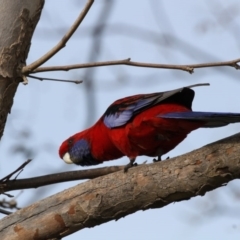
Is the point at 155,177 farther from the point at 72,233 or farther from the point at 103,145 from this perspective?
the point at 103,145

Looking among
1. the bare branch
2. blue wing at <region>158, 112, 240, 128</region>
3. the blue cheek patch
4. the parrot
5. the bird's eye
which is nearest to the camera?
blue wing at <region>158, 112, 240, 128</region>

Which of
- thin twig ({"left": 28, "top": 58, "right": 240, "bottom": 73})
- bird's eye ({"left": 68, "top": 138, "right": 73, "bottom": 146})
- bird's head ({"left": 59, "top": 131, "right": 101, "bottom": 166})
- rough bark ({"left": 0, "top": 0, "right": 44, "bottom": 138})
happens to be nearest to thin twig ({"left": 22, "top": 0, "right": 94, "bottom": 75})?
thin twig ({"left": 28, "top": 58, "right": 240, "bottom": 73})

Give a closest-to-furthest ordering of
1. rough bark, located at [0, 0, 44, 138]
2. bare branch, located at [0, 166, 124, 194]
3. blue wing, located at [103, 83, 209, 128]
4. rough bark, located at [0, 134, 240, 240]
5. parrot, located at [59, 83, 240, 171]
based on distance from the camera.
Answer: rough bark, located at [0, 134, 240, 240]
rough bark, located at [0, 0, 44, 138]
bare branch, located at [0, 166, 124, 194]
parrot, located at [59, 83, 240, 171]
blue wing, located at [103, 83, 209, 128]

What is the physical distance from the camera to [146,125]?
2.85 meters

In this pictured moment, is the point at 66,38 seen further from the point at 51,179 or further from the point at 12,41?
the point at 51,179

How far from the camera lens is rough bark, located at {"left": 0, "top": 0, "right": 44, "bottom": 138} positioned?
2.42 m

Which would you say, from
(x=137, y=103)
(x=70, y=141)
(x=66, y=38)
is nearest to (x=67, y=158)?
(x=70, y=141)

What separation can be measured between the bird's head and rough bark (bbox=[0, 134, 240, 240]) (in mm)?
1179

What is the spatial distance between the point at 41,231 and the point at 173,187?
58 centimetres

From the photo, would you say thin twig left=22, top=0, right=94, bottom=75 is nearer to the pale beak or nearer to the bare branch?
the bare branch

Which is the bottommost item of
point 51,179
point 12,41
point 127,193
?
point 127,193

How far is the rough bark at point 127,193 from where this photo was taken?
2.09 meters

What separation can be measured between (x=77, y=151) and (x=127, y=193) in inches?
54.2

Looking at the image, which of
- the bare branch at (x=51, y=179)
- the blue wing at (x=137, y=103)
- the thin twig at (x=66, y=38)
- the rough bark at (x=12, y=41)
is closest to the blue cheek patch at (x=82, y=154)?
the blue wing at (x=137, y=103)
